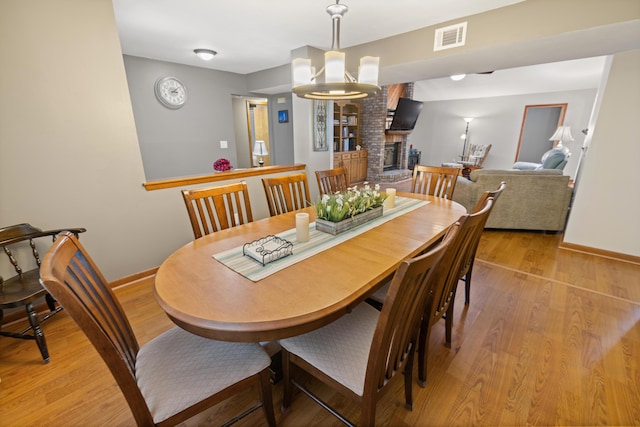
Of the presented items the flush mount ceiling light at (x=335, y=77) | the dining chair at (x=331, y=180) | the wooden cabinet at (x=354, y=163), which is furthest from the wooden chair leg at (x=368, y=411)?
the wooden cabinet at (x=354, y=163)

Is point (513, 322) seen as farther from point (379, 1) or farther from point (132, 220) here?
point (132, 220)

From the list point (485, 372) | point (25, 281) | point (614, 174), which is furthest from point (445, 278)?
point (614, 174)

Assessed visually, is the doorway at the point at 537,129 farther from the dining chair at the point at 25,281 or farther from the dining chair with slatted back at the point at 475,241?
the dining chair at the point at 25,281

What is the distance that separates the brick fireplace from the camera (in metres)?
7.04

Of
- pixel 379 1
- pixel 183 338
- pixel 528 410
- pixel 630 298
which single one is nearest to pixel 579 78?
pixel 630 298

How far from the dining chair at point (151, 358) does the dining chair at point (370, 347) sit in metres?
0.19

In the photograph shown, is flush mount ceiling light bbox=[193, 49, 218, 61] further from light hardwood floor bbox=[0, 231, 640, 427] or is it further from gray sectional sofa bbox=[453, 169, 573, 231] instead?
gray sectional sofa bbox=[453, 169, 573, 231]

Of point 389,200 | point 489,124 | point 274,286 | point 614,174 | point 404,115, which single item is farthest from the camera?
point 489,124

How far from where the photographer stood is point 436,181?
8.96ft

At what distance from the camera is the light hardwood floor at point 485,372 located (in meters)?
1.35

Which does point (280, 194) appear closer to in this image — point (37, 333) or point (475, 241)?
point (475, 241)

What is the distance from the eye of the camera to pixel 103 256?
2.33m

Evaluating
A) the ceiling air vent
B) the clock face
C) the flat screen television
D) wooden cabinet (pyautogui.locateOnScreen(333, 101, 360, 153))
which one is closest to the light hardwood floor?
the ceiling air vent

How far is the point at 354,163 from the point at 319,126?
3.26m
